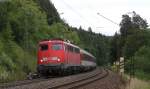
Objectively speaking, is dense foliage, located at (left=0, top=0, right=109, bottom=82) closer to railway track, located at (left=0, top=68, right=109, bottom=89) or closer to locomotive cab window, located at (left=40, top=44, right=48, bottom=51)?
locomotive cab window, located at (left=40, top=44, right=48, bottom=51)

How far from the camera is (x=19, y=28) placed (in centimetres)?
5291

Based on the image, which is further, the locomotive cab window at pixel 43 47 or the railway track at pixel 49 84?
the locomotive cab window at pixel 43 47

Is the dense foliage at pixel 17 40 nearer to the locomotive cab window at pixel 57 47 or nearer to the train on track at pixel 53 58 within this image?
the train on track at pixel 53 58

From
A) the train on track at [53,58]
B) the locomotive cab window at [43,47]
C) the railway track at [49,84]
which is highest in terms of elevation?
the locomotive cab window at [43,47]

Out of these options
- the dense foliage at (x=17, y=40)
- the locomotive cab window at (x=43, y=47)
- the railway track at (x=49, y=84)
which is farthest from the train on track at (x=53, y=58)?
the railway track at (x=49, y=84)

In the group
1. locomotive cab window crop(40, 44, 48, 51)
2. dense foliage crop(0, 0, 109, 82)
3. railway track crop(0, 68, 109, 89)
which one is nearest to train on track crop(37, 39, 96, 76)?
locomotive cab window crop(40, 44, 48, 51)

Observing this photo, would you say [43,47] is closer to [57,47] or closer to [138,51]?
[57,47]

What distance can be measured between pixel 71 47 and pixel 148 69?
36.2ft

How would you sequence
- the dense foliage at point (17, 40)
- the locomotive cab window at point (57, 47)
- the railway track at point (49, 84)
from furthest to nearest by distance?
the dense foliage at point (17, 40), the locomotive cab window at point (57, 47), the railway track at point (49, 84)

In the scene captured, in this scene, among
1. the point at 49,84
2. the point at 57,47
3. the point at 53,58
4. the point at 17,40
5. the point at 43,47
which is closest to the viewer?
the point at 49,84

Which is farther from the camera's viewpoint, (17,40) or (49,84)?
(17,40)

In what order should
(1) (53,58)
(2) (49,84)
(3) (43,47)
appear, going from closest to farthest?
(2) (49,84) < (1) (53,58) < (3) (43,47)

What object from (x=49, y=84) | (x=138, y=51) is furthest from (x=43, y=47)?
(x=138, y=51)

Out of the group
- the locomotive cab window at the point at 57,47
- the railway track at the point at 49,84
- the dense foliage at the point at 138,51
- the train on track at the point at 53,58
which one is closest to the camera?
the railway track at the point at 49,84
